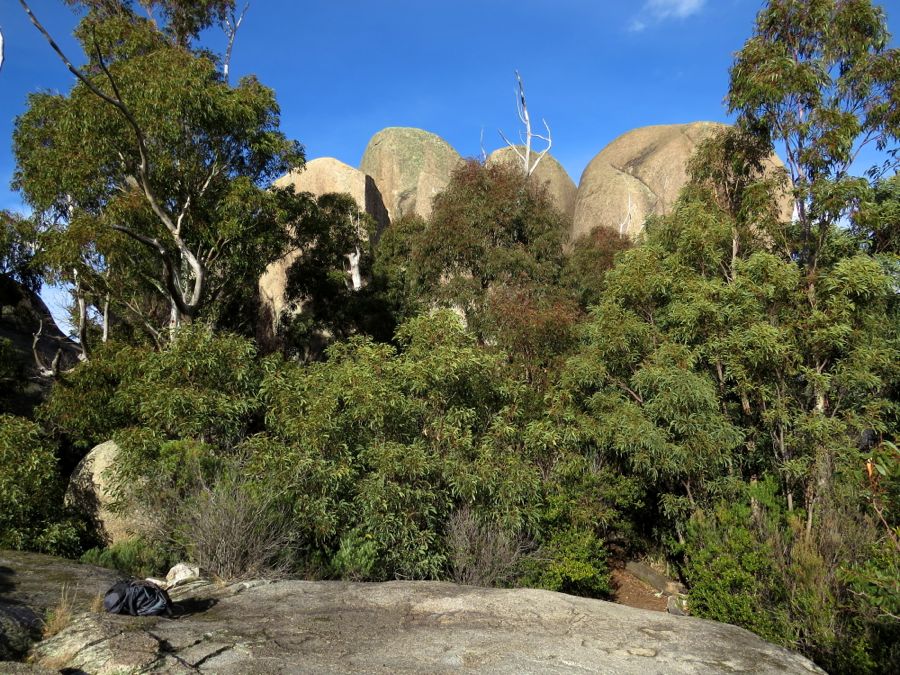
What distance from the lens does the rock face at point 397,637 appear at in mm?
4875

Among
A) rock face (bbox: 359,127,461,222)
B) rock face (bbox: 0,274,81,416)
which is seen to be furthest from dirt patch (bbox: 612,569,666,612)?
rock face (bbox: 359,127,461,222)

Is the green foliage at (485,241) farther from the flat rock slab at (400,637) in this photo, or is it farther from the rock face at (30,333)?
the flat rock slab at (400,637)

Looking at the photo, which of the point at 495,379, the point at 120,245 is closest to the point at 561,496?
the point at 495,379

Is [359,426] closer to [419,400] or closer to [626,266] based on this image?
[419,400]

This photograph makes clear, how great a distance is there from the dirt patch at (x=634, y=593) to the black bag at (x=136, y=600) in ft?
30.4

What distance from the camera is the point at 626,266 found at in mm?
14016

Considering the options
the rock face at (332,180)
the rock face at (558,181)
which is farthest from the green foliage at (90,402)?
the rock face at (558,181)

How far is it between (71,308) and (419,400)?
755 inches

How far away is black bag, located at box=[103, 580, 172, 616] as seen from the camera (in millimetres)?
5723

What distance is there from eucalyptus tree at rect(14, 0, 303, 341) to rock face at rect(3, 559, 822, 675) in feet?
30.9

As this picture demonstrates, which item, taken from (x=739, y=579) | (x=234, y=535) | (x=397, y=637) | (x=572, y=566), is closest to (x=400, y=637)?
(x=397, y=637)

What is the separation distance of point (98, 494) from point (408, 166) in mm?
33049

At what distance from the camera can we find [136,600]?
580cm

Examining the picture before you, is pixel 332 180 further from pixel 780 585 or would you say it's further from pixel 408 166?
pixel 780 585
